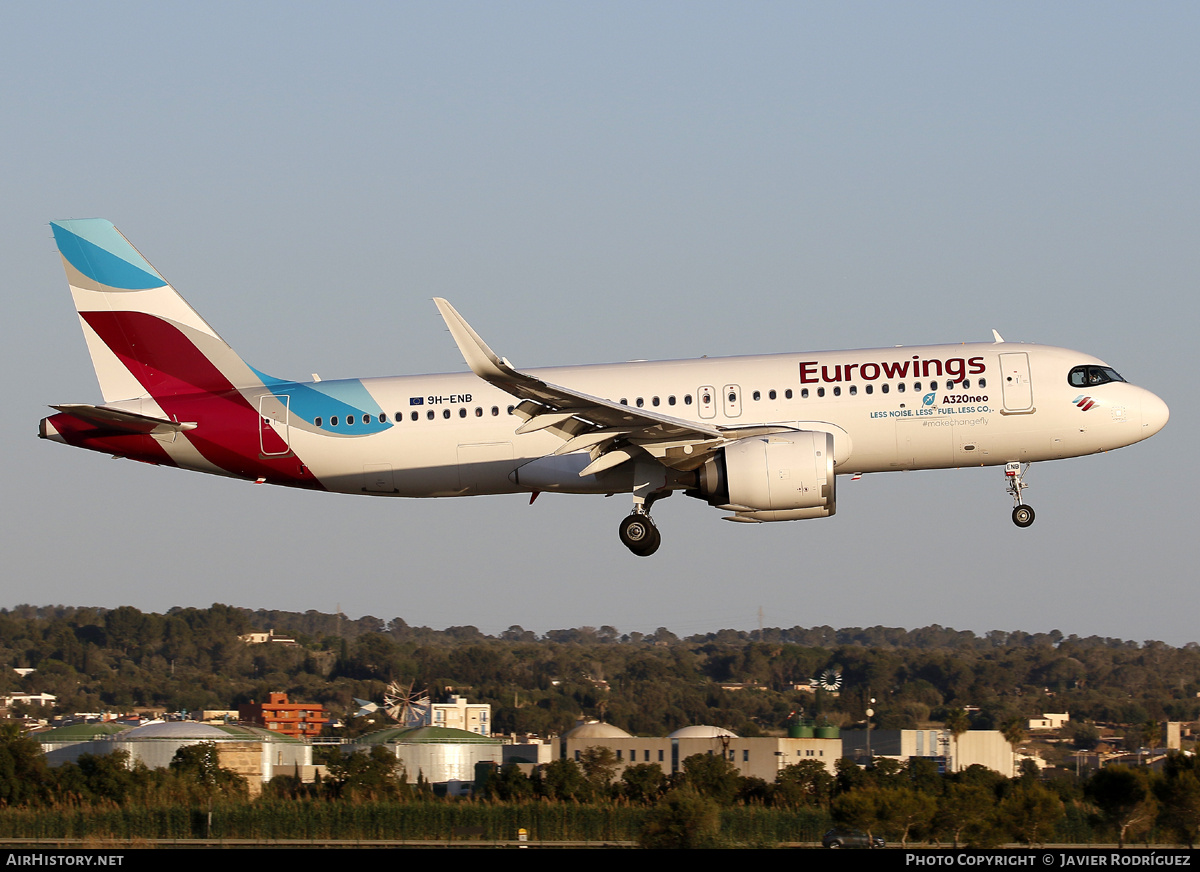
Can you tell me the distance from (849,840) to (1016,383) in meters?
12.4

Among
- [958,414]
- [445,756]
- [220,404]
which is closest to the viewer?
[958,414]

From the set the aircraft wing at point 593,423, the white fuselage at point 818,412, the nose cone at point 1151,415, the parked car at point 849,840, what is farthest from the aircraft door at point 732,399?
the parked car at point 849,840

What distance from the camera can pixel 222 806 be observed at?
40.2 metres

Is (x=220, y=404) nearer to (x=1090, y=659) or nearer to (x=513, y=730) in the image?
(x=513, y=730)

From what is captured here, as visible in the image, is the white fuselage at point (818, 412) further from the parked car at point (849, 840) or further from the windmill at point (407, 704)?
the windmill at point (407, 704)

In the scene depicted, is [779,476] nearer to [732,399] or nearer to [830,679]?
[732,399]

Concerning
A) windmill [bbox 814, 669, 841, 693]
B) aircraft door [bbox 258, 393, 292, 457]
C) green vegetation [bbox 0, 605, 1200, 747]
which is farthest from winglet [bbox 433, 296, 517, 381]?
windmill [bbox 814, 669, 841, 693]

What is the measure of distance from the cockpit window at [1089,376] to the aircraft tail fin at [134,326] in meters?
19.5

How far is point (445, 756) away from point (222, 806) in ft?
84.0

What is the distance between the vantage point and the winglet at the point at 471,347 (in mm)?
28914

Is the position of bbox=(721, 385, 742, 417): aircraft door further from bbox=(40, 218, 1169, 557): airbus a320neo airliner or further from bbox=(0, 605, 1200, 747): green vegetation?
bbox=(0, 605, 1200, 747): green vegetation

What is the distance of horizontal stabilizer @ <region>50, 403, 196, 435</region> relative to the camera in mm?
33188

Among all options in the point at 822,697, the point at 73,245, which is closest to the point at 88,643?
the point at 822,697

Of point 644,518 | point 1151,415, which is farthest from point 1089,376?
point 644,518
